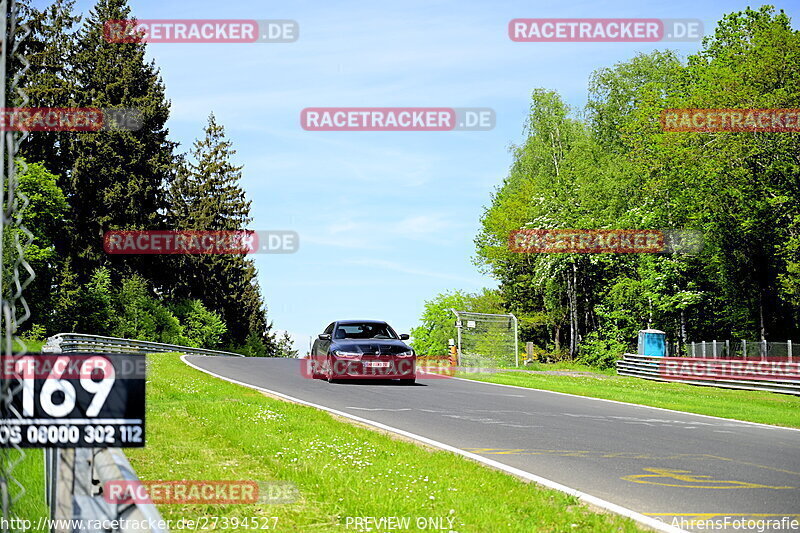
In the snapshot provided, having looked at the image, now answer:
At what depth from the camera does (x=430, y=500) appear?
762 cm

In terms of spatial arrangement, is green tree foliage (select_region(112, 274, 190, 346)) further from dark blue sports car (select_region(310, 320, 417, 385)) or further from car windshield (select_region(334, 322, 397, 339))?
dark blue sports car (select_region(310, 320, 417, 385))

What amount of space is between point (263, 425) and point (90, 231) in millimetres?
52004

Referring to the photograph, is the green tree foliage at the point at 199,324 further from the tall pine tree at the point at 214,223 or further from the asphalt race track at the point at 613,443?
the asphalt race track at the point at 613,443

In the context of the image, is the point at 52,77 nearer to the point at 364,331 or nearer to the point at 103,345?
the point at 103,345

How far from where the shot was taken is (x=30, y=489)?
25.6 ft

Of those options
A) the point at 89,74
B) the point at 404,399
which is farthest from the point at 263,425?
the point at 89,74

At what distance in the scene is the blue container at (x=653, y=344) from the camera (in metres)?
39.9

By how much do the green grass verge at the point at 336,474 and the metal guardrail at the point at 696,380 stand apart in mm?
19333

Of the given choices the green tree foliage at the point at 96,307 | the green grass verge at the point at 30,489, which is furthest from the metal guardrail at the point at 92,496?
the green tree foliage at the point at 96,307

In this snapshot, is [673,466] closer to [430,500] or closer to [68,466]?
[430,500]

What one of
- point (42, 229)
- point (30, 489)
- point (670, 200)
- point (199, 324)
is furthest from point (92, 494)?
point (199, 324)

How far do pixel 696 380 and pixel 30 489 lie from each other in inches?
1137

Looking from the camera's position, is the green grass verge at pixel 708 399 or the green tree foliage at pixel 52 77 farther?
the green tree foliage at pixel 52 77

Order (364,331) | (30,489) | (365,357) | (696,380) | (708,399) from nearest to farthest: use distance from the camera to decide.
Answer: (30,489) → (365,357) → (364,331) → (708,399) → (696,380)
